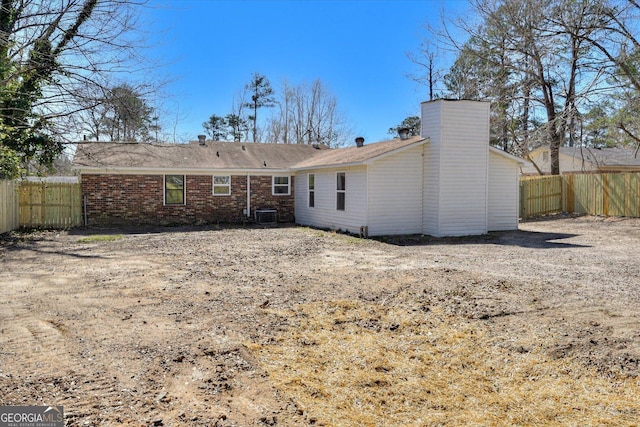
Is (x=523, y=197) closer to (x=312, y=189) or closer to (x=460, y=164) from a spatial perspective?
(x=460, y=164)

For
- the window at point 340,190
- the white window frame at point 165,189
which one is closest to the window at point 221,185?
the white window frame at point 165,189

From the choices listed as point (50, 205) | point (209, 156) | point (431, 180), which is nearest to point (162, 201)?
point (209, 156)

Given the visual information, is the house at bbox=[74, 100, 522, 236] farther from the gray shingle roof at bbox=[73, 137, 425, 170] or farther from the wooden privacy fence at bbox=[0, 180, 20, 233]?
the wooden privacy fence at bbox=[0, 180, 20, 233]

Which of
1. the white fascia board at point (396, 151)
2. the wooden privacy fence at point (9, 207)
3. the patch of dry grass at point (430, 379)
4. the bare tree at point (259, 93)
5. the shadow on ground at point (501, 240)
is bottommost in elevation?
the patch of dry grass at point (430, 379)

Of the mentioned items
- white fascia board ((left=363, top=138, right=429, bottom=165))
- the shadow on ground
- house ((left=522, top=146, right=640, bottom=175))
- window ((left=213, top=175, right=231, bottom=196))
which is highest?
house ((left=522, top=146, right=640, bottom=175))

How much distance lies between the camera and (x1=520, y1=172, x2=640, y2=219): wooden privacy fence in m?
19.6

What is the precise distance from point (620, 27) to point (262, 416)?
19715 mm

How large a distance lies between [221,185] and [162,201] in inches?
95.5

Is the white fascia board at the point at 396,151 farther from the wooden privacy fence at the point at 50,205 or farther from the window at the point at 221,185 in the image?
the wooden privacy fence at the point at 50,205

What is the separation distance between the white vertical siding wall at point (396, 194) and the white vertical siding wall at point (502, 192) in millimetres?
2781

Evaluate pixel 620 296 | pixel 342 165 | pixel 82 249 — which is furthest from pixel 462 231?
pixel 82 249

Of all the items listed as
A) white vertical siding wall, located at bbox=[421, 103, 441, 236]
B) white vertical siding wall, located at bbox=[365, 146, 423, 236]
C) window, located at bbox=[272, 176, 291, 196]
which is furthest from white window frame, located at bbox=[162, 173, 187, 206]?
white vertical siding wall, located at bbox=[421, 103, 441, 236]

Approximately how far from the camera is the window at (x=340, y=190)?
16.5 m

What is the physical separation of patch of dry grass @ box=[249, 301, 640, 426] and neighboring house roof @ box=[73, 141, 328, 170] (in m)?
14.7
